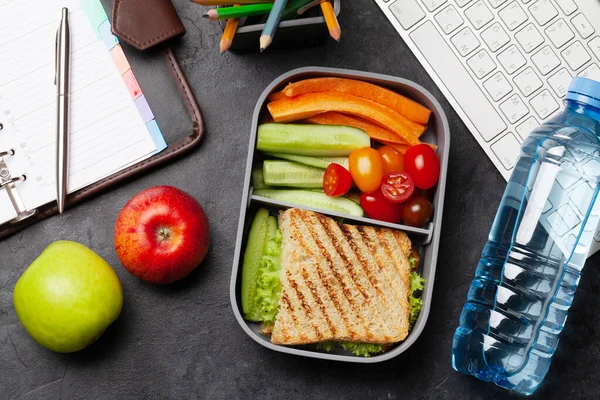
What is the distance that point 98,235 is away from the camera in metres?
1.44

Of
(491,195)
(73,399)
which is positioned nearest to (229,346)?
(73,399)

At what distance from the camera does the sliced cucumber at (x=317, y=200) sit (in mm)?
1397

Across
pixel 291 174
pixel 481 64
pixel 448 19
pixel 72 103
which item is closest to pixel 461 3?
pixel 448 19

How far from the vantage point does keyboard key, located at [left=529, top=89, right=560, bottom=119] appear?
1.42 m

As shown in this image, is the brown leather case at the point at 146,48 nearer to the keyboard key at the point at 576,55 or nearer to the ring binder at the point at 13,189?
the ring binder at the point at 13,189

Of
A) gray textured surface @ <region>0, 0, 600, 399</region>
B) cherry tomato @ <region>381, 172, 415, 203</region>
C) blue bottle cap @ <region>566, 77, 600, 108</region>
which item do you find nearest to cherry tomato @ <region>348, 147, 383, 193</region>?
cherry tomato @ <region>381, 172, 415, 203</region>

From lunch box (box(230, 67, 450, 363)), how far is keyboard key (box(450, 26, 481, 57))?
0.16 metres

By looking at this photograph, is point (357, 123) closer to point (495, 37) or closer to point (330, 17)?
point (330, 17)

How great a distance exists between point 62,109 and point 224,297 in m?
0.58

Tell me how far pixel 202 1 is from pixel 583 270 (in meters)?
1.10

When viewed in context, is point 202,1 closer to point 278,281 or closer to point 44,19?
point 44,19

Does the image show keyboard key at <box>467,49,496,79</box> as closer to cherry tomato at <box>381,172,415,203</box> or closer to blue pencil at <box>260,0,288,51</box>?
cherry tomato at <box>381,172,415,203</box>

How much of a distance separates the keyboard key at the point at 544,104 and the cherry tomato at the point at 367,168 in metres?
0.41

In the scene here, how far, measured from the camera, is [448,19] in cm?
142
